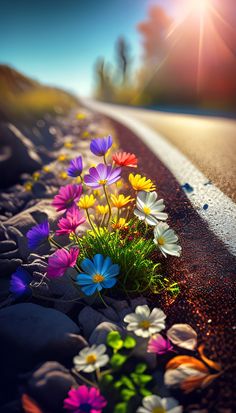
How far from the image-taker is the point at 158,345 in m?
1.46

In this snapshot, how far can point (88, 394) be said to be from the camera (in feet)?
4.23

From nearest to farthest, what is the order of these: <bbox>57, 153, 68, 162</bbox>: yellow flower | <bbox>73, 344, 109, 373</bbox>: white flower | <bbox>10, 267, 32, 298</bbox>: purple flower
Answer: <bbox>73, 344, 109, 373</bbox>: white flower → <bbox>10, 267, 32, 298</bbox>: purple flower → <bbox>57, 153, 68, 162</bbox>: yellow flower

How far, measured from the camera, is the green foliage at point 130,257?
1851mm

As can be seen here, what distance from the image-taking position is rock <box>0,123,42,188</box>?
4.20m

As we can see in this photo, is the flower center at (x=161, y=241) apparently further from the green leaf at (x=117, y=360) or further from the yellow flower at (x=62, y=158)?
the yellow flower at (x=62, y=158)

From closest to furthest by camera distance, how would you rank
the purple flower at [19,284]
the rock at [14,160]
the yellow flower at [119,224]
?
the purple flower at [19,284], the yellow flower at [119,224], the rock at [14,160]

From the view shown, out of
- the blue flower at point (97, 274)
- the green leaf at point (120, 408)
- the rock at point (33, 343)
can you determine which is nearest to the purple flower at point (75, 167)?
the blue flower at point (97, 274)

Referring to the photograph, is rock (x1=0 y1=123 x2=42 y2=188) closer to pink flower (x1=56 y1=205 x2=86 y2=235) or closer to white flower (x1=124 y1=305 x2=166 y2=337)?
pink flower (x1=56 y1=205 x2=86 y2=235)

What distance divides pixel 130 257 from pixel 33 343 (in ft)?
2.04

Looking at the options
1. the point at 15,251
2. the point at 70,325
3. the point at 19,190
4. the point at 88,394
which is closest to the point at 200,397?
the point at 88,394

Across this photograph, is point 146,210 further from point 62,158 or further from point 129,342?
point 62,158

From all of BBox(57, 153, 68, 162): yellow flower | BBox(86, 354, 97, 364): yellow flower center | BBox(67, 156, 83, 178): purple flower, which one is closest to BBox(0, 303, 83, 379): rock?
BBox(86, 354, 97, 364): yellow flower center

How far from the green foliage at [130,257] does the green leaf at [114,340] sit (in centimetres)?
30

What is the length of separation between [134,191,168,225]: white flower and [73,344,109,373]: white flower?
71 cm
